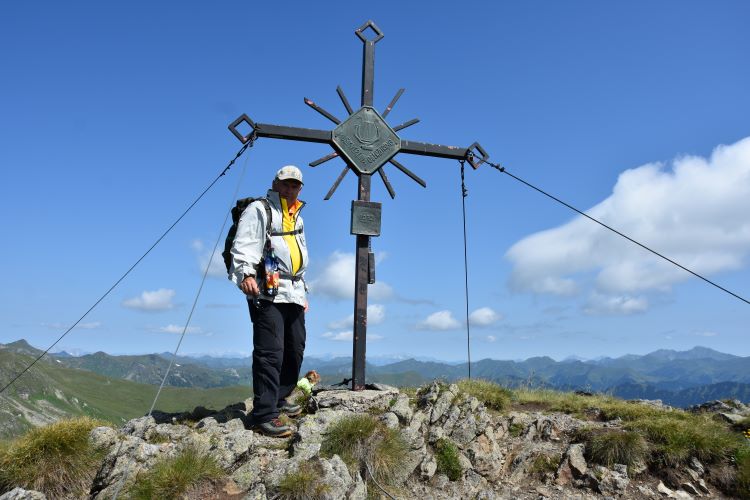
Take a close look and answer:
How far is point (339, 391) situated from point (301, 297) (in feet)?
7.64

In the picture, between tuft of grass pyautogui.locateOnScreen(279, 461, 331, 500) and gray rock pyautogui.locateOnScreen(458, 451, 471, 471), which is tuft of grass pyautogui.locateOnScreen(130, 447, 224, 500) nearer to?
tuft of grass pyautogui.locateOnScreen(279, 461, 331, 500)

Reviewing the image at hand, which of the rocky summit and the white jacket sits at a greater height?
the white jacket

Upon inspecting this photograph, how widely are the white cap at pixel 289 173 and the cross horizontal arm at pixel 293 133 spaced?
5.90ft

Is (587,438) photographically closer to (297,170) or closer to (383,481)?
(383,481)

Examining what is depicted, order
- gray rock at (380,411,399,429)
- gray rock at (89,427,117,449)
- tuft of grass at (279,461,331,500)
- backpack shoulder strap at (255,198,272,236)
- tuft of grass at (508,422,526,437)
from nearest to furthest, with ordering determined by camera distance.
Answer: tuft of grass at (279,461,331,500), gray rock at (89,427,117,449), gray rock at (380,411,399,429), backpack shoulder strap at (255,198,272,236), tuft of grass at (508,422,526,437)

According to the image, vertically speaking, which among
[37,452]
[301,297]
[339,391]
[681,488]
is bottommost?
[681,488]

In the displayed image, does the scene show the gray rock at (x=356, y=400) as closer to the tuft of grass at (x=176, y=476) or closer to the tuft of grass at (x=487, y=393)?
the tuft of grass at (x=487, y=393)

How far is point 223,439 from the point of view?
6074 mm

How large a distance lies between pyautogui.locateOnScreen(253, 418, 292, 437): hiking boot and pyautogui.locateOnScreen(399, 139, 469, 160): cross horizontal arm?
5.61 meters

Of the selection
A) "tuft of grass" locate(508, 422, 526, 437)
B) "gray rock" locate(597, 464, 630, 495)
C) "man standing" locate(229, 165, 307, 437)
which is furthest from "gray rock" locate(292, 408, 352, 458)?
"gray rock" locate(597, 464, 630, 495)

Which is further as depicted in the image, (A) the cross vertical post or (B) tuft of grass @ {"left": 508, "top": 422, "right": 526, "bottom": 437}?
(A) the cross vertical post

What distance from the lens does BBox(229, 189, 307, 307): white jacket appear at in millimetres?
6688

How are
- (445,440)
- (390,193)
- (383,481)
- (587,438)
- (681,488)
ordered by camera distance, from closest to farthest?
(383,481) → (681,488) → (445,440) → (587,438) → (390,193)

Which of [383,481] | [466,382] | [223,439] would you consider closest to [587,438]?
[466,382]
